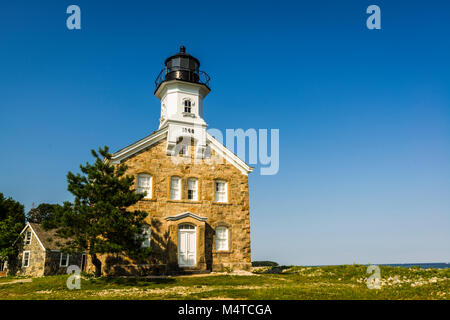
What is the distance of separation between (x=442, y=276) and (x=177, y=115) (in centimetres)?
1845

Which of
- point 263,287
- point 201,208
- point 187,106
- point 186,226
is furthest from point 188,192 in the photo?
point 263,287

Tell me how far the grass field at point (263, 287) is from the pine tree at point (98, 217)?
1.72 meters

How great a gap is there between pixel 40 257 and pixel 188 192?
1557 centimetres

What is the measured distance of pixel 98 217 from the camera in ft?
59.1

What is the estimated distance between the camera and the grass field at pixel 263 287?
39.5 feet

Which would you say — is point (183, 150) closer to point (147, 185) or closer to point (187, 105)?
point (147, 185)

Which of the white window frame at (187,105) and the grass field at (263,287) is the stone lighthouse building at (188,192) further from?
the grass field at (263,287)

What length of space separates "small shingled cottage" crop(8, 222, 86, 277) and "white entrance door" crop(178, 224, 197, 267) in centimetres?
1255

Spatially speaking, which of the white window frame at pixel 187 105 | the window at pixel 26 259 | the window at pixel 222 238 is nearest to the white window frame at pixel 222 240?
the window at pixel 222 238

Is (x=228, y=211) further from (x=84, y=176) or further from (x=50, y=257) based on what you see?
(x=50, y=257)

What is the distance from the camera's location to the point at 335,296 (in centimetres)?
1162

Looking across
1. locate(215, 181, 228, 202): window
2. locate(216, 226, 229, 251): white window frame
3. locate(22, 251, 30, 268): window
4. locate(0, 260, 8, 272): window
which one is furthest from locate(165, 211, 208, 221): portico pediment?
locate(0, 260, 8, 272): window
